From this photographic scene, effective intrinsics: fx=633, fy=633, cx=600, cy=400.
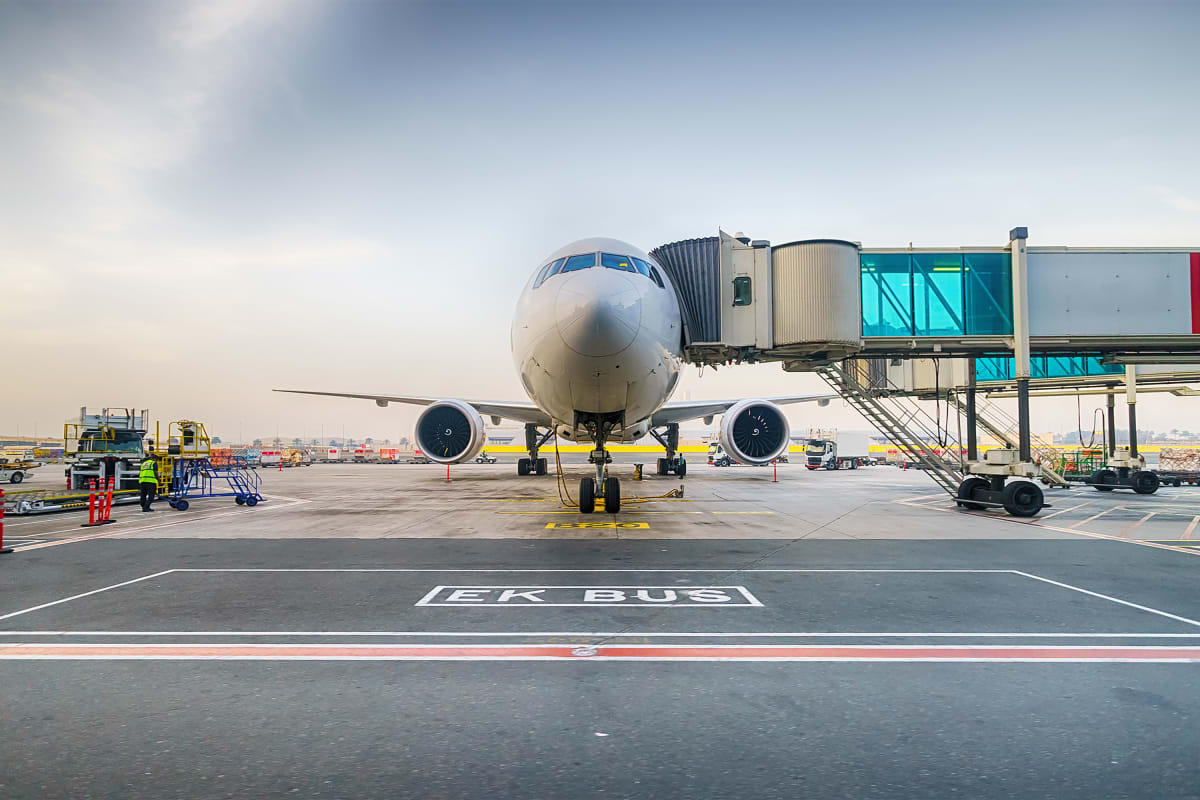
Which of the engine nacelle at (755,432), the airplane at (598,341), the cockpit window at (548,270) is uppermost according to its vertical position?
the cockpit window at (548,270)

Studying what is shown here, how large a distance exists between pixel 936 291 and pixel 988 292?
1246 mm

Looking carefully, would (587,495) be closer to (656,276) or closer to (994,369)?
(656,276)

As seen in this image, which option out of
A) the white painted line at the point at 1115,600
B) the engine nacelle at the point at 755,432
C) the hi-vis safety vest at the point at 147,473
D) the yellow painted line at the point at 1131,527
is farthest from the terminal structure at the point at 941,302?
the hi-vis safety vest at the point at 147,473

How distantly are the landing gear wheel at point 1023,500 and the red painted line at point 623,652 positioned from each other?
997 centimetres

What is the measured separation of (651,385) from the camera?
11195mm

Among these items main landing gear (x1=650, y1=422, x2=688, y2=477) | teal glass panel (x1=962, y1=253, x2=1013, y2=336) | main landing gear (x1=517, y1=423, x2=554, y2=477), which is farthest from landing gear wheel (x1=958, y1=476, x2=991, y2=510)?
main landing gear (x1=517, y1=423, x2=554, y2=477)

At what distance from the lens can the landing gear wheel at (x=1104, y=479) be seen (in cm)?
2147

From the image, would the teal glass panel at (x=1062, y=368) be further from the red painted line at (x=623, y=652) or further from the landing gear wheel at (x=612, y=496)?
the red painted line at (x=623, y=652)

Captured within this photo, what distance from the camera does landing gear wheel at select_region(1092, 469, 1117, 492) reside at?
845 inches

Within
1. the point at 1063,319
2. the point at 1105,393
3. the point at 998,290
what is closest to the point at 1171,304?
the point at 1063,319

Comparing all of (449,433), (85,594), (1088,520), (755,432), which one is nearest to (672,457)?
(755,432)

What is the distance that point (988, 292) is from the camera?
49.8 feet

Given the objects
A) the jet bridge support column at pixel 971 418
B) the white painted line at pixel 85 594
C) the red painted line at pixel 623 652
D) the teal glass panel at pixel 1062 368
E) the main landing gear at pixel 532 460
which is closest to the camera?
the red painted line at pixel 623 652

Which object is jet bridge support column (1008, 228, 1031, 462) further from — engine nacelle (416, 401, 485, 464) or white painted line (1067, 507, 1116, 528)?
engine nacelle (416, 401, 485, 464)
